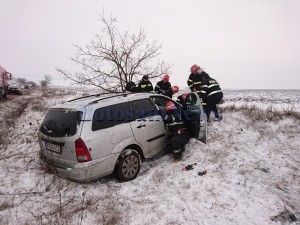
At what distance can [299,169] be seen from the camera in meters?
5.12

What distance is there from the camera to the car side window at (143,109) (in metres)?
5.33

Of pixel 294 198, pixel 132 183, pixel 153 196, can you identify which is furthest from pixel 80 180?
pixel 294 198

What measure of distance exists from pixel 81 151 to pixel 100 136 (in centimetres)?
46

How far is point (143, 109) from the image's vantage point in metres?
5.52

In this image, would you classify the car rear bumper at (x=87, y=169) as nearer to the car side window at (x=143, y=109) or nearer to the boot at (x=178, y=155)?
the car side window at (x=143, y=109)

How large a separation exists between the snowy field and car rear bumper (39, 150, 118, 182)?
27 centimetres

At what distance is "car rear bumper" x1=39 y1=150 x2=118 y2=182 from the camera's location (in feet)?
14.2

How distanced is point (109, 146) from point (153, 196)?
1.31 metres

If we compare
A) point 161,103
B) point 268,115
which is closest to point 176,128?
point 161,103

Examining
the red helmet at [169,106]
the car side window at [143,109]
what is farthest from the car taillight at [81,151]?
the red helmet at [169,106]

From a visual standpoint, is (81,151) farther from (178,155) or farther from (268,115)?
(268,115)

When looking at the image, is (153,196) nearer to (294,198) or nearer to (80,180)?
(80,180)

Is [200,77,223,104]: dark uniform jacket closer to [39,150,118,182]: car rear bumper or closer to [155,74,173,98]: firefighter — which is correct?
[155,74,173,98]: firefighter

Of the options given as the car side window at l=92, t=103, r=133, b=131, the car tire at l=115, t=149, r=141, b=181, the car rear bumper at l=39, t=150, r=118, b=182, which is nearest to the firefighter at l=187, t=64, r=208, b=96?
the car side window at l=92, t=103, r=133, b=131
